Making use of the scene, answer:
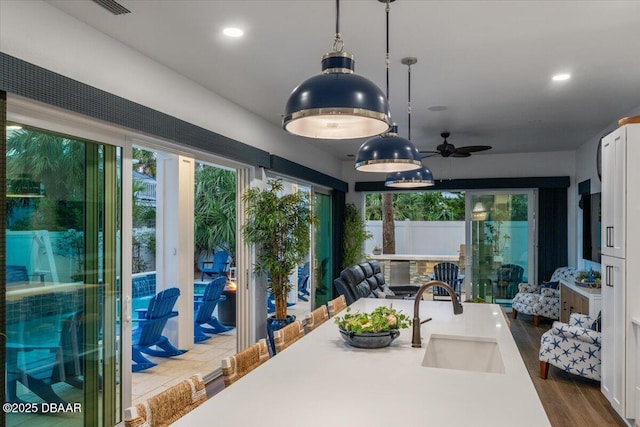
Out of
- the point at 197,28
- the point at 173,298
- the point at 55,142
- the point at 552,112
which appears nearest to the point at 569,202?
the point at 552,112

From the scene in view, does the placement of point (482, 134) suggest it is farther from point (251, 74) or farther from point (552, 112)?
point (251, 74)

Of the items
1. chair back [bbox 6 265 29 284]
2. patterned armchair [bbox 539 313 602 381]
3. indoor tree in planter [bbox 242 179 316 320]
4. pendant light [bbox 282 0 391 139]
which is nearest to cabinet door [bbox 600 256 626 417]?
patterned armchair [bbox 539 313 602 381]

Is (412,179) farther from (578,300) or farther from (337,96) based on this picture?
(578,300)

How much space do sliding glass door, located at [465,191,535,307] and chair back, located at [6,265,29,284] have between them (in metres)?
6.90

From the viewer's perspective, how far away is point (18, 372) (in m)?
2.52

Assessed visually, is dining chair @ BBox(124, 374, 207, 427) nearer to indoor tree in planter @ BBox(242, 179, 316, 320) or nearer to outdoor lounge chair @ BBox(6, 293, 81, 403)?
outdoor lounge chair @ BBox(6, 293, 81, 403)

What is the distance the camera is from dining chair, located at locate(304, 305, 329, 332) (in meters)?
3.06

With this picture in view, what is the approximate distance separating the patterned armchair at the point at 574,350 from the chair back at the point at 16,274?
13.9ft

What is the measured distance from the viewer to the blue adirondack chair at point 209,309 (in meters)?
5.66

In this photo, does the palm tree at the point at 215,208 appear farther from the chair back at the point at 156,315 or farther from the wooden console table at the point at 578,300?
the wooden console table at the point at 578,300

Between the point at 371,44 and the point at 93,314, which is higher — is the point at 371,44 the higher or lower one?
the higher one

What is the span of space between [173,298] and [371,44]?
3163 mm

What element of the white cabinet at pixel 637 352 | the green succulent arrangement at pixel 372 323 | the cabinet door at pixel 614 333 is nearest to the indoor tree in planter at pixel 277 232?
the green succulent arrangement at pixel 372 323

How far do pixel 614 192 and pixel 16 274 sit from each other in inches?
154
